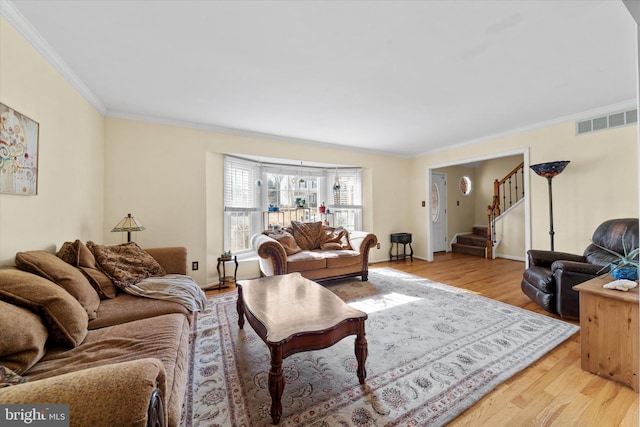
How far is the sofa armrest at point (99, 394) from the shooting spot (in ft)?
2.23

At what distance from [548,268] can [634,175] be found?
1.54 m

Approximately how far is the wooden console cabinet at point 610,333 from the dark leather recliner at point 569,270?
730 mm

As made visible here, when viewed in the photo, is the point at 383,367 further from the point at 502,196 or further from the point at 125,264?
the point at 502,196

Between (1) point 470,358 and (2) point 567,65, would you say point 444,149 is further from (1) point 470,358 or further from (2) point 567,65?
(1) point 470,358

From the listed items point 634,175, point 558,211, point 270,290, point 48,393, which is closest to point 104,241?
point 270,290

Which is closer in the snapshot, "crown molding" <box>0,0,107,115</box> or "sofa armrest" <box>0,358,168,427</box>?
"sofa armrest" <box>0,358,168,427</box>

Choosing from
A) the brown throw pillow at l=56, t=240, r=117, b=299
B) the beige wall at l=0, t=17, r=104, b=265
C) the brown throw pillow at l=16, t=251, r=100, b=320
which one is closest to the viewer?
the brown throw pillow at l=16, t=251, r=100, b=320

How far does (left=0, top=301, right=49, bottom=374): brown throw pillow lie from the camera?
1.06 metres

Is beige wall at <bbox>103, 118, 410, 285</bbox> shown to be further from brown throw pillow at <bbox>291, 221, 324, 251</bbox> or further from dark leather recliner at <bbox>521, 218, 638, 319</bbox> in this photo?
dark leather recliner at <bbox>521, 218, 638, 319</bbox>

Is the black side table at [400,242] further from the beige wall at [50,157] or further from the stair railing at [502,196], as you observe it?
the beige wall at [50,157]

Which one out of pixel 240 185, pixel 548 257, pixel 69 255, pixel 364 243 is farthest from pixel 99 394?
pixel 548 257

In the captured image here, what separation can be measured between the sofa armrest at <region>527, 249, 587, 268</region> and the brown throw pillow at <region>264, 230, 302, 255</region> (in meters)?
3.10

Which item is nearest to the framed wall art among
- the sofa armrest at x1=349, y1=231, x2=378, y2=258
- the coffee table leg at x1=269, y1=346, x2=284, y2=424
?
the coffee table leg at x1=269, y1=346, x2=284, y2=424

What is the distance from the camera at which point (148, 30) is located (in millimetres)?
1757
